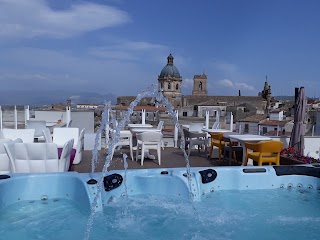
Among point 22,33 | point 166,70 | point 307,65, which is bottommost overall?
point 307,65

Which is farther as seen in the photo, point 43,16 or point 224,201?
point 43,16

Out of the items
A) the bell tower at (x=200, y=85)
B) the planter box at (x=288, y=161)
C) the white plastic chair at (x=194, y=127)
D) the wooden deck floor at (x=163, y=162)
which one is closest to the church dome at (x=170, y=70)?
the bell tower at (x=200, y=85)

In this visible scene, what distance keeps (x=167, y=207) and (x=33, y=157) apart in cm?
167

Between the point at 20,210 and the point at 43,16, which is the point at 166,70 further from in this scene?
the point at 20,210

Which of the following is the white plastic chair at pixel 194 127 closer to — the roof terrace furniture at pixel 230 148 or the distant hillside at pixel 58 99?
the roof terrace furniture at pixel 230 148

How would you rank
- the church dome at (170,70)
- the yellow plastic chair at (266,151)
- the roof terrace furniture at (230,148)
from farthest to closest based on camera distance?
the church dome at (170,70) → the roof terrace furniture at (230,148) → the yellow plastic chair at (266,151)

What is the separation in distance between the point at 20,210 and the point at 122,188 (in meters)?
1.09

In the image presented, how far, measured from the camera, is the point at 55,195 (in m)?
3.42

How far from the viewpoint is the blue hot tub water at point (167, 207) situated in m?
2.95

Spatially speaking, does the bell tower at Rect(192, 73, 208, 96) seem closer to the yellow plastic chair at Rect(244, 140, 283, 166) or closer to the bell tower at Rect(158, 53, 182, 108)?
the bell tower at Rect(158, 53, 182, 108)

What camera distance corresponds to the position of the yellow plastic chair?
14.2 ft

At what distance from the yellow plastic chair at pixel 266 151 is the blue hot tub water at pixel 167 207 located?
372mm

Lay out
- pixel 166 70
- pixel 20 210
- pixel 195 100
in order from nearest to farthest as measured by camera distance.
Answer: pixel 20 210 < pixel 195 100 < pixel 166 70

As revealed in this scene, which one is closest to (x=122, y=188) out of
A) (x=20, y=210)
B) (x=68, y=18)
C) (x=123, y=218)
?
(x=123, y=218)
